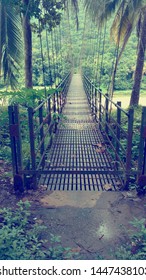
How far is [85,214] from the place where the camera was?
2986 mm

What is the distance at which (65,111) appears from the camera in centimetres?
917

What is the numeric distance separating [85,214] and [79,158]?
179 centimetres

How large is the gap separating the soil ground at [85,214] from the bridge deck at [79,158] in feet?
0.87

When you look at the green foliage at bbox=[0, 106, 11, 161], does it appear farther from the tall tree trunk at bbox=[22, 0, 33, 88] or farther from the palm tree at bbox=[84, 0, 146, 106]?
the palm tree at bbox=[84, 0, 146, 106]

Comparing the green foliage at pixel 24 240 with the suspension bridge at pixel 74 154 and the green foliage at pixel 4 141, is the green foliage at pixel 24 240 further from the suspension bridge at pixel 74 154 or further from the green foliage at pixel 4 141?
the green foliage at pixel 4 141

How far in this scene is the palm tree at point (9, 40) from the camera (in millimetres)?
6559

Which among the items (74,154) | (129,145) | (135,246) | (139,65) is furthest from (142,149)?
(139,65)

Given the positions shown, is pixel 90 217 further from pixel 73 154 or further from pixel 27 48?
pixel 27 48

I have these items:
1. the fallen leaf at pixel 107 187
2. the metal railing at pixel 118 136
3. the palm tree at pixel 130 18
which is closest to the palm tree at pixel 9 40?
the palm tree at pixel 130 18

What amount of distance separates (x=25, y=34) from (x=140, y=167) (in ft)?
16.1

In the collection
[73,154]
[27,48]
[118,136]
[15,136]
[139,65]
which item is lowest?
[73,154]

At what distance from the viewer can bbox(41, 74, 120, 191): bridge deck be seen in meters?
3.72

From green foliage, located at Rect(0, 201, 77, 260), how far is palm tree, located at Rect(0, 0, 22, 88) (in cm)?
449

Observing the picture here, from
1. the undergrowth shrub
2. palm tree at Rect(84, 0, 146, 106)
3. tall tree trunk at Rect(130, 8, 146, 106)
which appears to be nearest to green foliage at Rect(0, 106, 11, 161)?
the undergrowth shrub
